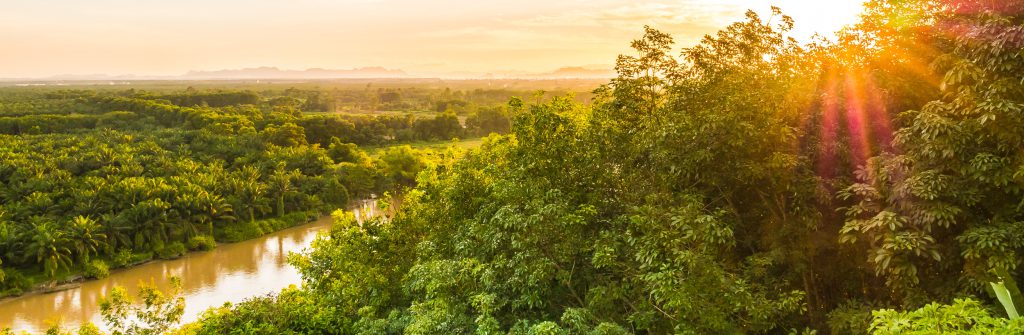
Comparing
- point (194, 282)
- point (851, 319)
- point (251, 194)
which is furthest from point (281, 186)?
point (851, 319)

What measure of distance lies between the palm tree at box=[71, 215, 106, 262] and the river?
4.29 feet

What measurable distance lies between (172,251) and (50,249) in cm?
491

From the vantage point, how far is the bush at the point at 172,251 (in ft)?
97.3

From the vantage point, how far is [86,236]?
88.7ft

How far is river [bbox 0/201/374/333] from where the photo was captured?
22.8 m

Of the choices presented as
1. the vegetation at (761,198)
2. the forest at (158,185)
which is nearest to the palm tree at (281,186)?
the forest at (158,185)

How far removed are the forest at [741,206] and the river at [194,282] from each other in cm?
1117

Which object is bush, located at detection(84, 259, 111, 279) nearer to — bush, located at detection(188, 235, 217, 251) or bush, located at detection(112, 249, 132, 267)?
bush, located at detection(112, 249, 132, 267)

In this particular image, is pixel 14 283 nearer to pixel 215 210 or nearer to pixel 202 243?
pixel 202 243

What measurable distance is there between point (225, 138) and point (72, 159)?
12.0 meters

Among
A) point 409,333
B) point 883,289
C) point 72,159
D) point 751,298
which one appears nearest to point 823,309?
point 883,289

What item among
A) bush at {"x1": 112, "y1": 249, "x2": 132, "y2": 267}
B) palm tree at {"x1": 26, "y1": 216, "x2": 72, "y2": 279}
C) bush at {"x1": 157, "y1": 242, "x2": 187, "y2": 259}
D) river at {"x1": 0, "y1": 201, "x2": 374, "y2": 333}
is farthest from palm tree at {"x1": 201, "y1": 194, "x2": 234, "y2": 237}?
palm tree at {"x1": 26, "y1": 216, "x2": 72, "y2": 279}

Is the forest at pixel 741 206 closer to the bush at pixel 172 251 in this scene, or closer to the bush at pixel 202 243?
the bush at pixel 172 251

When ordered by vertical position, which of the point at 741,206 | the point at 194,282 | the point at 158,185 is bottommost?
the point at 194,282
